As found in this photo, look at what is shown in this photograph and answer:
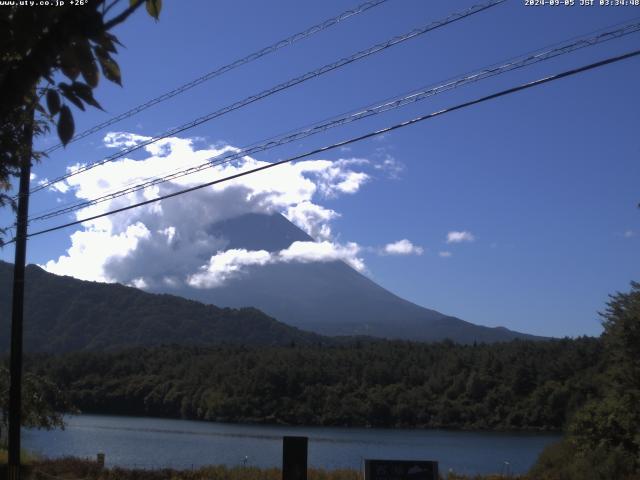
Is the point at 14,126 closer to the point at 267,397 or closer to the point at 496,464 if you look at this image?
the point at 496,464

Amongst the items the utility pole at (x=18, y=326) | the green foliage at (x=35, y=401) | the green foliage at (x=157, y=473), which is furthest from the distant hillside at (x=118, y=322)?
the utility pole at (x=18, y=326)

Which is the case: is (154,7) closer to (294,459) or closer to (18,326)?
(294,459)

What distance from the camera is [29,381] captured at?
22.0m

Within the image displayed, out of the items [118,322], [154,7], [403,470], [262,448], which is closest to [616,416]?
[403,470]

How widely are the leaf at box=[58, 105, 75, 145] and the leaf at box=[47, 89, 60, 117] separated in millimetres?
27

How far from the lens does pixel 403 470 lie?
328 inches

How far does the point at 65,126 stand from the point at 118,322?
194842mm

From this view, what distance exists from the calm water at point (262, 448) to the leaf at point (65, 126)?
1242 inches

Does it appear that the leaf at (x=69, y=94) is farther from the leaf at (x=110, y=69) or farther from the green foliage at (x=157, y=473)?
the green foliage at (x=157, y=473)

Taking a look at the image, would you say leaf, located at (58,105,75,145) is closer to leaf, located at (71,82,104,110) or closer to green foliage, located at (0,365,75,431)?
leaf, located at (71,82,104,110)

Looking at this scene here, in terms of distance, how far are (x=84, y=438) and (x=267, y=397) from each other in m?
35.9

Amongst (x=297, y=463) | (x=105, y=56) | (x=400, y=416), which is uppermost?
(x=105, y=56)

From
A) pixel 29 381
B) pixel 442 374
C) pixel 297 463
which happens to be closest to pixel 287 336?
pixel 442 374

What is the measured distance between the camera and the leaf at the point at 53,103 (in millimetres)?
2676
